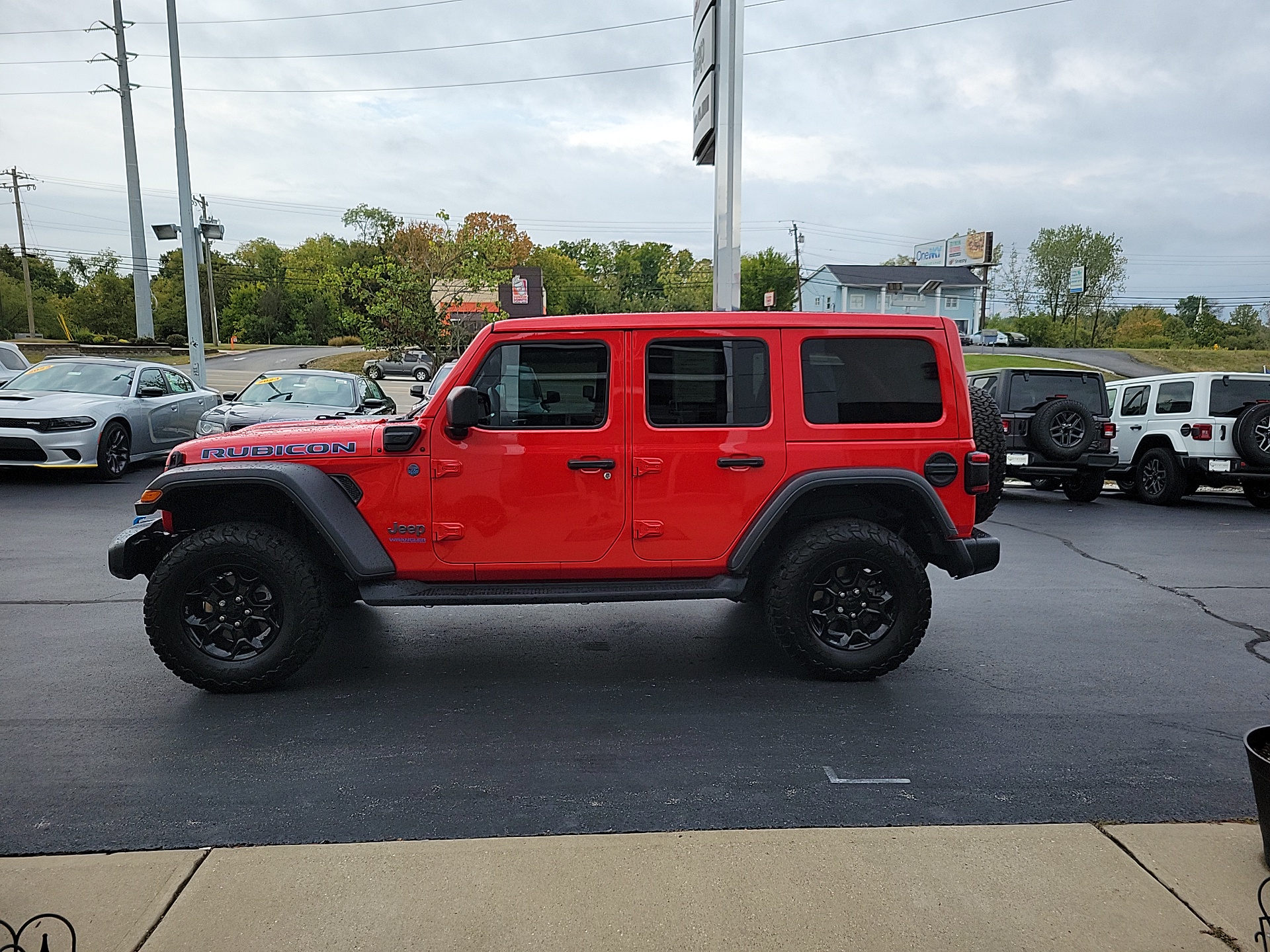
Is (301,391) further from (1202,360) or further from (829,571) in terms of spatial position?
(1202,360)

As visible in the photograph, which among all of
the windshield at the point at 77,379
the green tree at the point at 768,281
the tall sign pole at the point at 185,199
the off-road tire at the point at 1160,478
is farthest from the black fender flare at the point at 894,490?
the green tree at the point at 768,281

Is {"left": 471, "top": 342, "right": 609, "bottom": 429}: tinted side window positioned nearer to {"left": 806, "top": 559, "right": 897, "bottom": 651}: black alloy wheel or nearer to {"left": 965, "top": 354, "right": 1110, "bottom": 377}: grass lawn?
{"left": 806, "top": 559, "right": 897, "bottom": 651}: black alloy wheel

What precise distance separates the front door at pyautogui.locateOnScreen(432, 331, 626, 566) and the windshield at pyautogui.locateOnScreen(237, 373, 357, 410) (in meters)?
7.83

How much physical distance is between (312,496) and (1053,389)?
427 inches

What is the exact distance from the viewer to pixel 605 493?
464 cm

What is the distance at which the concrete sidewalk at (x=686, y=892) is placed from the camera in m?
2.66

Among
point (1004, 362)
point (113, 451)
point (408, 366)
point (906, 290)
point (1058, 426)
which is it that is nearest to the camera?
point (1058, 426)

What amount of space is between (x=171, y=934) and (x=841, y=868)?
2110 millimetres

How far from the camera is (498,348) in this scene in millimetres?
4723

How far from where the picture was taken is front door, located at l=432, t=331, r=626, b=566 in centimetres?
461

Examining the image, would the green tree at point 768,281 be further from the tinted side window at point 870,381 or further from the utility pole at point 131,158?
the tinted side window at point 870,381

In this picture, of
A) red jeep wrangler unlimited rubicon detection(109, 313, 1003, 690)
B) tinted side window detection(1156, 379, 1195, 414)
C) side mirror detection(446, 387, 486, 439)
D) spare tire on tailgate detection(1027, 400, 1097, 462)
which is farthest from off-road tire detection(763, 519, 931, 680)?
tinted side window detection(1156, 379, 1195, 414)

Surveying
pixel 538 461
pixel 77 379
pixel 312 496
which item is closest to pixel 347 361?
pixel 77 379

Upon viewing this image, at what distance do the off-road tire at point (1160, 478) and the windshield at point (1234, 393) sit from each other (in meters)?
0.81
